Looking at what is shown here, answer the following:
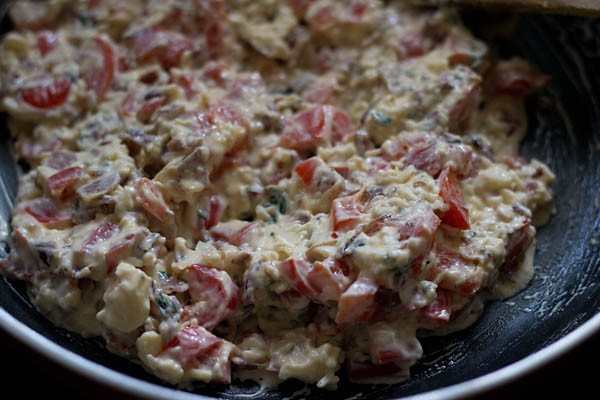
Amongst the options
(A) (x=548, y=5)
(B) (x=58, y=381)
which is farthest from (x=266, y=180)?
(A) (x=548, y=5)

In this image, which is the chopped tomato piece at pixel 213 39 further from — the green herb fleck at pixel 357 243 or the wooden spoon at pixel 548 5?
the green herb fleck at pixel 357 243

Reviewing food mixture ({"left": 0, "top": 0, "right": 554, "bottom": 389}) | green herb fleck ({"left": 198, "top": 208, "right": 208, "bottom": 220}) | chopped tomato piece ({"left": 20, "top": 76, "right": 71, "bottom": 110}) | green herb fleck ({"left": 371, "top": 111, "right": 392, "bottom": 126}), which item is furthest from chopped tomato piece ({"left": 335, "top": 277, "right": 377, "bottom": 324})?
chopped tomato piece ({"left": 20, "top": 76, "right": 71, "bottom": 110})

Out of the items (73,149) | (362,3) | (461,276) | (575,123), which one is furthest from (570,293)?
(73,149)

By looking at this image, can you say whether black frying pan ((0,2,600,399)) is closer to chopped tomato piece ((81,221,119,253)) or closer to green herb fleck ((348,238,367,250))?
chopped tomato piece ((81,221,119,253))

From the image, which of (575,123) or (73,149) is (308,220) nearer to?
(73,149)

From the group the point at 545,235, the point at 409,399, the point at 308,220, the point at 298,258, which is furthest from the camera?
the point at 545,235

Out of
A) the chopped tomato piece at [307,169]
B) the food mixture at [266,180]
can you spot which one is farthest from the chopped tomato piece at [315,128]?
the chopped tomato piece at [307,169]
